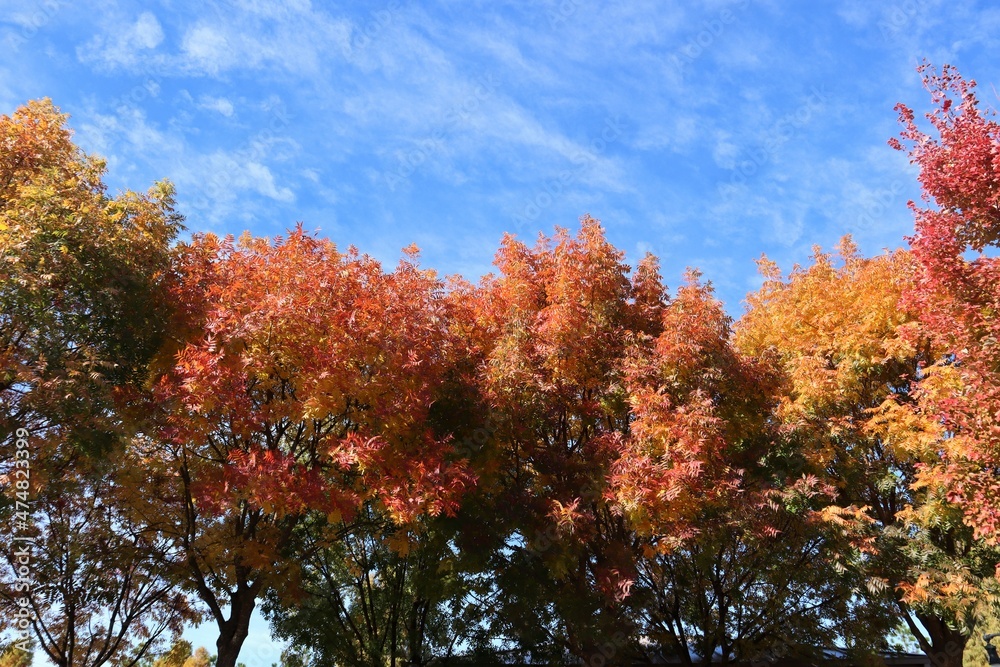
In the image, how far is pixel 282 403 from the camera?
10.0m

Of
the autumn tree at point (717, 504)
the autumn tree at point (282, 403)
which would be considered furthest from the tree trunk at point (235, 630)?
the autumn tree at point (717, 504)

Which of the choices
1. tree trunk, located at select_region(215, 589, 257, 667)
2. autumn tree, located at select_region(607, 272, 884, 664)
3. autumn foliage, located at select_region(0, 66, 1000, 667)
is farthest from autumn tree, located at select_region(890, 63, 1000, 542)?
tree trunk, located at select_region(215, 589, 257, 667)

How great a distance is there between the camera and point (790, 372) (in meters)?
13.6

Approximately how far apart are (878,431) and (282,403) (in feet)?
33.8

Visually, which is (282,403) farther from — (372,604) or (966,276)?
(966,276)

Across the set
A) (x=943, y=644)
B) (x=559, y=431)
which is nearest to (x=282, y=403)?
(x=559, y=431)

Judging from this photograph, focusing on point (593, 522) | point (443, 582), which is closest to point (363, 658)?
point (443, 582)

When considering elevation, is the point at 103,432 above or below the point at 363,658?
above

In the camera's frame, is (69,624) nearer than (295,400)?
No

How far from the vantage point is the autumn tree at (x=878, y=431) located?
11.8 meters

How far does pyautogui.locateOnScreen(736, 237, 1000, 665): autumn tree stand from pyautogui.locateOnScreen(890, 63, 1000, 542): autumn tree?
140cm

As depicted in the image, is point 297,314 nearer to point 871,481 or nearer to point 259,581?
point 259,581

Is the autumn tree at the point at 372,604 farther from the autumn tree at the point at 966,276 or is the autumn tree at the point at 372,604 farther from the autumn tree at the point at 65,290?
the autumn tree at the point at 966,276

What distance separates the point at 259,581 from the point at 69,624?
410 centimetres
